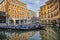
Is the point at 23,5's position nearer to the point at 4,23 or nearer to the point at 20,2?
the point at 20,2

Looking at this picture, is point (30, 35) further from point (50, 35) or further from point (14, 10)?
point (14, 10)

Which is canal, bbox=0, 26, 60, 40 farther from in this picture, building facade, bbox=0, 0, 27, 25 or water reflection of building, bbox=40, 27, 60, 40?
building facade, bbox=0, 0, 27, 25

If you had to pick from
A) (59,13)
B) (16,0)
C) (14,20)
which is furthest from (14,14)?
(59,13)

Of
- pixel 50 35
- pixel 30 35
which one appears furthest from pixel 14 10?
pixel 50 35

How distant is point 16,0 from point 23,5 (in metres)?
2.12

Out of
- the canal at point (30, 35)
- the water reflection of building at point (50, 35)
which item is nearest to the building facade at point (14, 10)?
the canal at point (30, 35)

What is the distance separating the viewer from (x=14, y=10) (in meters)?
21.9

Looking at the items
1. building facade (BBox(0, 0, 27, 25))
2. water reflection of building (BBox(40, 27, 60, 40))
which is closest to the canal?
water reflection of building (BBox(40, 27, 60, 40))

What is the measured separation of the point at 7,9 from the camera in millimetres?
Answer: 20672

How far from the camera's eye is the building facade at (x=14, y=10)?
20719mm

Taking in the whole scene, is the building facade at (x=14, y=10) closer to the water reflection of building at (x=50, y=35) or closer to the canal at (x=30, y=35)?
the canal at (x=30, y=35)

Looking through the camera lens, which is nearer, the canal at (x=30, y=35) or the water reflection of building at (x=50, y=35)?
the water reflection of building at (x=50, y=35)

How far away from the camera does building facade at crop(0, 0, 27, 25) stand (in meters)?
20.7

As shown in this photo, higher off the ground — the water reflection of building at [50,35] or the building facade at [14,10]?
the building facade at [14,10]
